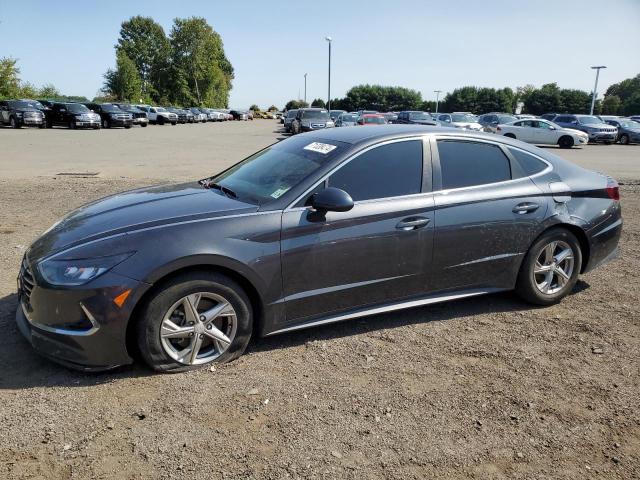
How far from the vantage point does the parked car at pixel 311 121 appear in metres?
28.9

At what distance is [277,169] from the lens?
4.10 m

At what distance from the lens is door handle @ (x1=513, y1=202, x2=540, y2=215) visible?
4293 millimetres

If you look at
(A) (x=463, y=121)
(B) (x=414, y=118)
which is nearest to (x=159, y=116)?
(B) (x=414, y=118)

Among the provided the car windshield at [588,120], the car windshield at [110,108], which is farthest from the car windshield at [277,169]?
the car windshield at [110,108]

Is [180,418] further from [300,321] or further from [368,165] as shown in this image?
[368,165]

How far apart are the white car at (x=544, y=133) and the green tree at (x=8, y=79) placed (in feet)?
145

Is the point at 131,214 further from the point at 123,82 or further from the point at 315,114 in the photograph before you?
the point at 123,82

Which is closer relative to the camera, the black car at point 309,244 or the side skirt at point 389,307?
the black car at point 309,244

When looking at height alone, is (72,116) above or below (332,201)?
above

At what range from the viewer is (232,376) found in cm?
336

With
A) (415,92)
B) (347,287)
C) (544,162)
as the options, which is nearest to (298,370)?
(347,287)

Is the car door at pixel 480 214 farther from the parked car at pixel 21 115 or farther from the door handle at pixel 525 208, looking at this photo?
the parked car at pixel 21 115

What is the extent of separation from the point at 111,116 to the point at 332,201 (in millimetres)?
36464

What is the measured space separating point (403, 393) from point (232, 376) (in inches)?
43.6
